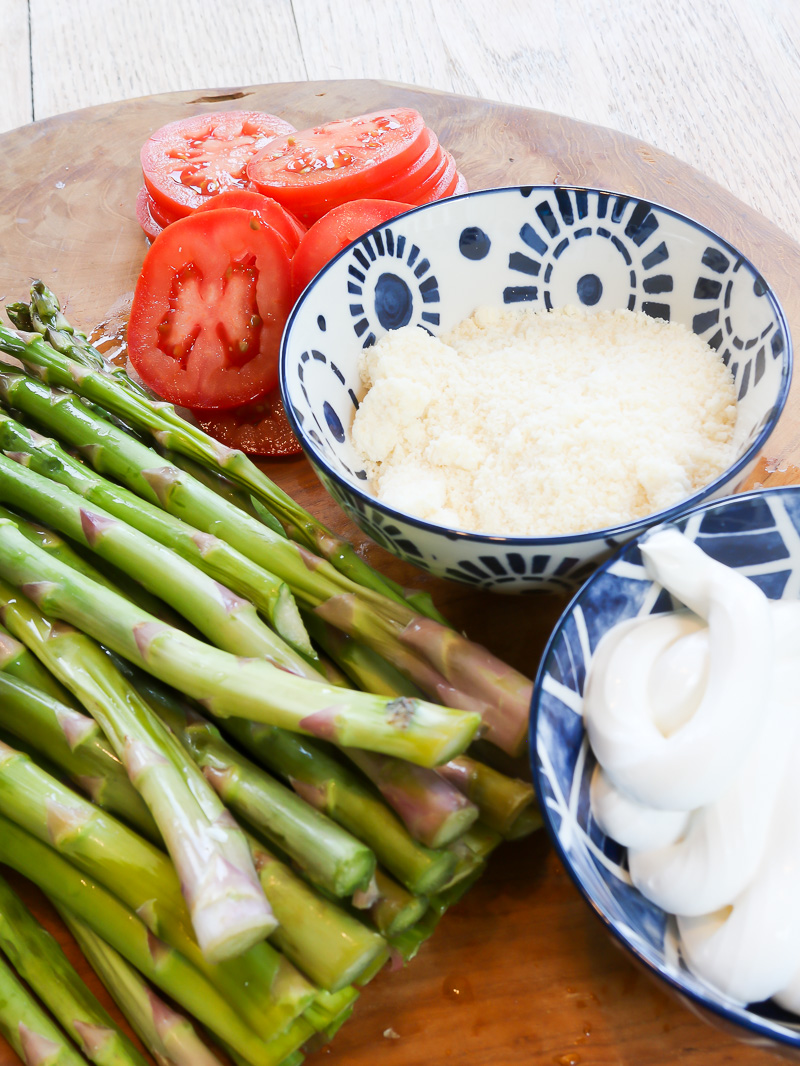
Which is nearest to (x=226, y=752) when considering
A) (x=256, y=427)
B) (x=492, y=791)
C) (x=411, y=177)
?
(x=492, y=791)

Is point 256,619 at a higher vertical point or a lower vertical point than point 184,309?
lower

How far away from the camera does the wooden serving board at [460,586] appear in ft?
3.55

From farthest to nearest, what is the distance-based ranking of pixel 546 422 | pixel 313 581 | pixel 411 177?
pixel 411 177
pixel 546 422
pixel 313 581

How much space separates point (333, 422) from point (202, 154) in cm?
104

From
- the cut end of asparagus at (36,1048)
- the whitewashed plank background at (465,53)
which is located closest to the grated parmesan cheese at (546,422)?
the cut end of asparagus at (36,1048)

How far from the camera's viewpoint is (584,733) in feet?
3.63

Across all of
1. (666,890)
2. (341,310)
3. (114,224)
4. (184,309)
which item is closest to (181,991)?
(666,890)

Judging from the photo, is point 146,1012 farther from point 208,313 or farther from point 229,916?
point 208,313

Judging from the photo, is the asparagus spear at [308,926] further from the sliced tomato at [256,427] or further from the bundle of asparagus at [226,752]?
the sliced tomato at [256,427]

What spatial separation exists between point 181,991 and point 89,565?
593 mm

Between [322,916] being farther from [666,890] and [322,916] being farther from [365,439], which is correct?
[365,439]

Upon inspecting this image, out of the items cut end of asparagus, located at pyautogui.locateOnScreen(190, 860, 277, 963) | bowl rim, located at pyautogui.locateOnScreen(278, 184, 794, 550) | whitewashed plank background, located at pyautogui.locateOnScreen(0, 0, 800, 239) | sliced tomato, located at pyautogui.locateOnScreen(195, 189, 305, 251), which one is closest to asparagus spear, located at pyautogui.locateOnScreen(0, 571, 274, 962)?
cut end of asparagus, located at pyautogui.locateOnScreen(190, 860, 277, 963)

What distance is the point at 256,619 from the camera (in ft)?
3.92

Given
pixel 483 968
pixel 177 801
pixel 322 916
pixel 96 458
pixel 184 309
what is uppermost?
pixel 184 309
